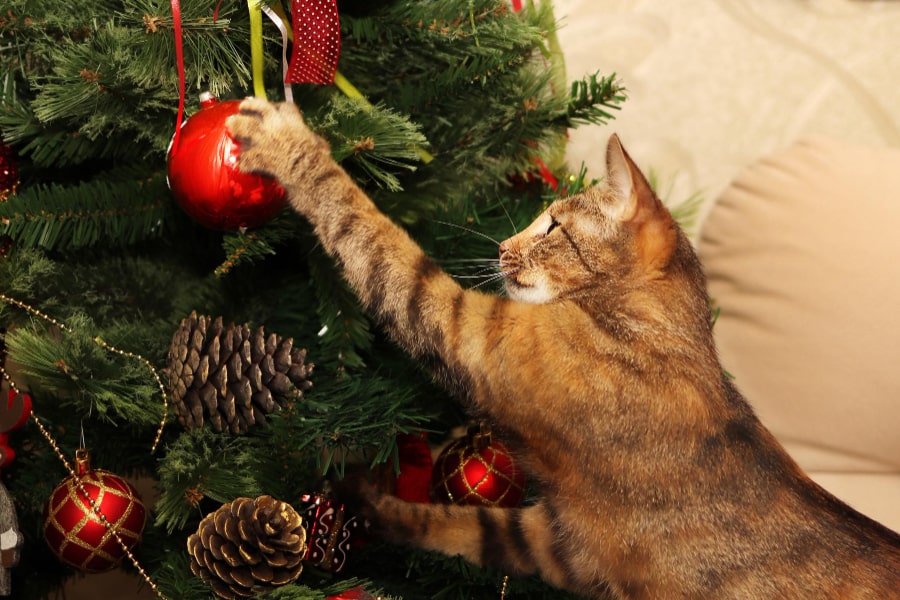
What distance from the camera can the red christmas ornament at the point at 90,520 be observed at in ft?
2.06

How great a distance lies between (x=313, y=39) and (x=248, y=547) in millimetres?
406

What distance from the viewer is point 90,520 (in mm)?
626

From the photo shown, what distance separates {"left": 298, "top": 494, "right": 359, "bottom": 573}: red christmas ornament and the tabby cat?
0.12 meters

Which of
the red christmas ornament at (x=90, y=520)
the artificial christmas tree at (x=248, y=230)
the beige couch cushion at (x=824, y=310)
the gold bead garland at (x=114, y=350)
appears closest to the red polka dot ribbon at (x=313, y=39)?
the artificial christmas tree at (x=248, y=230)

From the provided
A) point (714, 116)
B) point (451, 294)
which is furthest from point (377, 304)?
point (714, 116)

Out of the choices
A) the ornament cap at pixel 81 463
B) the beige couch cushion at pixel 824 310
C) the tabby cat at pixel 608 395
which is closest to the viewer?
the tabby cat at pixel 608 395

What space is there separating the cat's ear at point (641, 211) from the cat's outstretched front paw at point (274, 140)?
24 centimetres

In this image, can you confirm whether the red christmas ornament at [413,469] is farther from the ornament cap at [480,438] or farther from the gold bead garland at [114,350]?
the gold bead garland at [114,350]

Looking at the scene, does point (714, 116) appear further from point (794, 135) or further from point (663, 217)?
point (663, 217)

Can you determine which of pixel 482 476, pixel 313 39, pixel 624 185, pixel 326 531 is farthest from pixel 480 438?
pixel 313 39

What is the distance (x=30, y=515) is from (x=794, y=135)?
1185 millimetres

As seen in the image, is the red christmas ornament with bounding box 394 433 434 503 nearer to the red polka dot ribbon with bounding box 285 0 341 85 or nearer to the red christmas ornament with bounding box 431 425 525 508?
the red christmas ornament with bounding box 431 425 525 508

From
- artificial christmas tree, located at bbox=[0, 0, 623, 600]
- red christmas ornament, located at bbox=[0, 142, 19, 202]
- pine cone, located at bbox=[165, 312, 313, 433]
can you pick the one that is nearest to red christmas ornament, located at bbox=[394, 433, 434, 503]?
artificial christmas tree, located at bbox=[0, 0, 623, 600]

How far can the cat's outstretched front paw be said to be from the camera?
0.56 m
